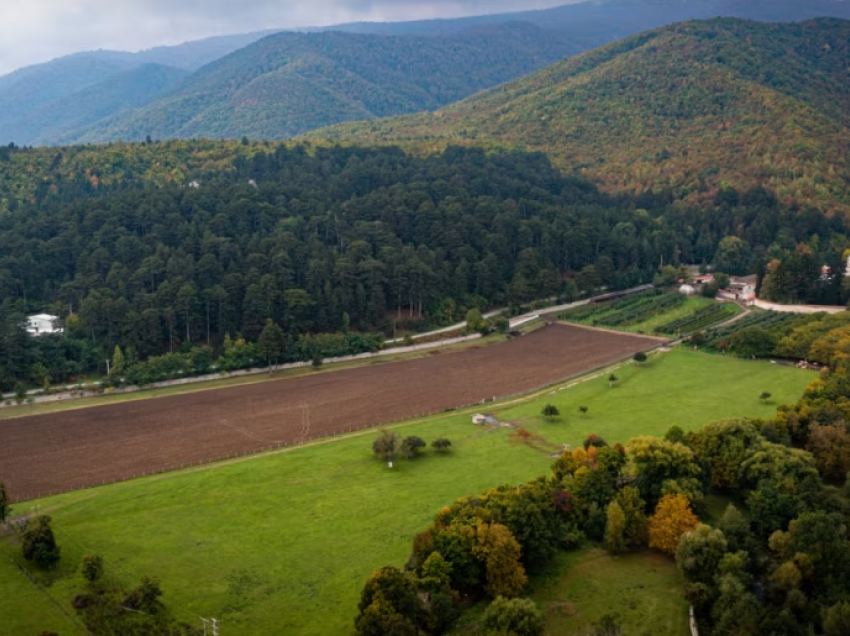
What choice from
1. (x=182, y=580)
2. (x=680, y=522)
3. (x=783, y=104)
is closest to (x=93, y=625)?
(x=182, y=580)

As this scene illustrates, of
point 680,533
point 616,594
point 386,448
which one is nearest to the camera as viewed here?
point 616,594

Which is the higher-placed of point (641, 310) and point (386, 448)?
point (641, 310)

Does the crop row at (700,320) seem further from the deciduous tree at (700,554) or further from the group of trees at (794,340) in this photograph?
the deciduous tree at (700,554)

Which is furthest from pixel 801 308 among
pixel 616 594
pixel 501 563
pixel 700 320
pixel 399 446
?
pixel 501 563

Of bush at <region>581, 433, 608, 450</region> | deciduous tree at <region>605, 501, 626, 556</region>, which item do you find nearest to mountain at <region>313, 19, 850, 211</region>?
bush at <region>581, 433, 608, 450</region>

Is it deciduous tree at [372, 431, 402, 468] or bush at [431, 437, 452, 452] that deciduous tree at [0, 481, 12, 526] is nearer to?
deciduous tree at [372, 431, 402, 468]

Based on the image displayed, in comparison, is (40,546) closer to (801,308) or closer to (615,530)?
(615,530)
